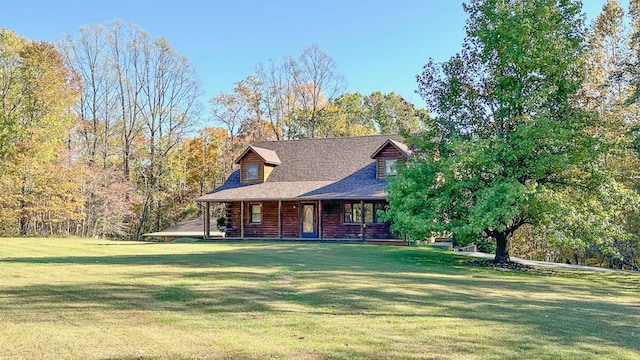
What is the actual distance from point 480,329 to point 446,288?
143 inches

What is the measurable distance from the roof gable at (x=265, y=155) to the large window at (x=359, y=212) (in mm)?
5997

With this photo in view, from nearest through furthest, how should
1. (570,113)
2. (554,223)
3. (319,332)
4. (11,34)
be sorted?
(319,332)
(554,223)
(570,113)
(11,34)

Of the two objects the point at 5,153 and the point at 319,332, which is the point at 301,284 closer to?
the point at 319,332

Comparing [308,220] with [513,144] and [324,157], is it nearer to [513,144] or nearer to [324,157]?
[324,157]

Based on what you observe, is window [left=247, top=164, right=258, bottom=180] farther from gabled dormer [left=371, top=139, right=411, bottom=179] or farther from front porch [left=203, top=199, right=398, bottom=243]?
gabled dormer [left=371, top=139, right=411, bottom=179]

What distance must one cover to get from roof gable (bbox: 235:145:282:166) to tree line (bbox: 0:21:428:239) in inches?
365

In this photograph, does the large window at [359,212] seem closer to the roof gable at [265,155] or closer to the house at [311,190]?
the house at [311,190]

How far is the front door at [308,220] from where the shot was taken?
27797 millimetres

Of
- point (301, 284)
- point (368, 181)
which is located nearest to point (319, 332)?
point (301, 284)

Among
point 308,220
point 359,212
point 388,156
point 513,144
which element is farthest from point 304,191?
point 513,144

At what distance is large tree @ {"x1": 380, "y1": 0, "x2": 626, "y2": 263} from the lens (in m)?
14.3

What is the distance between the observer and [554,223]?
14.7 metres

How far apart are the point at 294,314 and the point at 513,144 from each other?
10753 mm

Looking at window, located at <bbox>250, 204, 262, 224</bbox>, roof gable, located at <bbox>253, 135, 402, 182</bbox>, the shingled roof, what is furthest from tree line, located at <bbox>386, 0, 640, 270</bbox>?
window, located at <bbox>250, 204, 262, 224</bbox>
